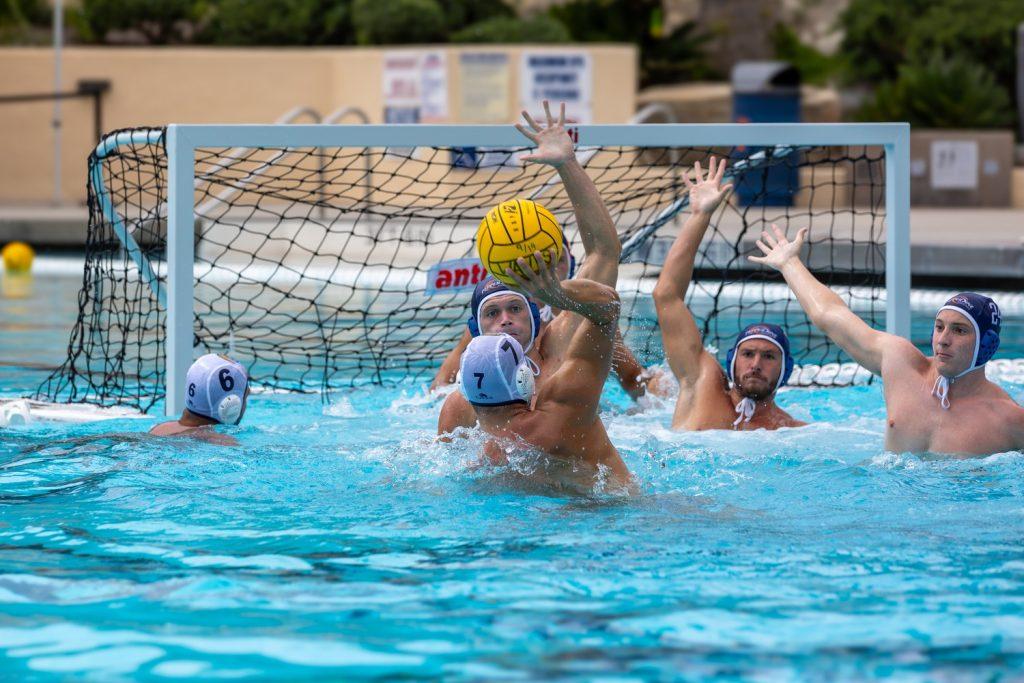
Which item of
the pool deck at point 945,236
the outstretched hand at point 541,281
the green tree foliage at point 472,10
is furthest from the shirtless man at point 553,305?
the green tree foliage at point 472,10

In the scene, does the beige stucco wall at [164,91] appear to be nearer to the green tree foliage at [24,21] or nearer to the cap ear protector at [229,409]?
the green tree foliage at [24,21]

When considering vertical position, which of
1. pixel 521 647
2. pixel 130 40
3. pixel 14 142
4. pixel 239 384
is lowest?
pixel 521 647

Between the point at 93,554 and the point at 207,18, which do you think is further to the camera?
the point at 207,18

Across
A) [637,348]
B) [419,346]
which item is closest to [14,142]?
[419,346]

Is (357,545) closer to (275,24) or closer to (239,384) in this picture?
(239,384)

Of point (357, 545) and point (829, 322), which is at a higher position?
point (829, 322)

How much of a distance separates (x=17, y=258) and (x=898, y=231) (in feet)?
30.7

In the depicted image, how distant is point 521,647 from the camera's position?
3238 mm

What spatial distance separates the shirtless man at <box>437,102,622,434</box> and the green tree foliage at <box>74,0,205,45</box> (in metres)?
15.8

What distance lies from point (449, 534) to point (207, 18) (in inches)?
696

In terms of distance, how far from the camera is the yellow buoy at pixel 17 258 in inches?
522

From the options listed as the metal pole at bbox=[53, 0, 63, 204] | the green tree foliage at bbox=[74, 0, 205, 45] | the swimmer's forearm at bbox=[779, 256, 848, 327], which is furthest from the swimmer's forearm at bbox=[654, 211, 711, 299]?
the green tree foliage at bbox=[74, 0, 205, 45]

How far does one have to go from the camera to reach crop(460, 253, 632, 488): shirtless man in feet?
13.7

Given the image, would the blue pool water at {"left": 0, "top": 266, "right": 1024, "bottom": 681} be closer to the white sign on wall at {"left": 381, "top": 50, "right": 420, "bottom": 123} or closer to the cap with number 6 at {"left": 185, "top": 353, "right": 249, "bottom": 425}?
the cap with number 6 at {"left": 185, "top": 353, "right": 249, "bottom": 425}
